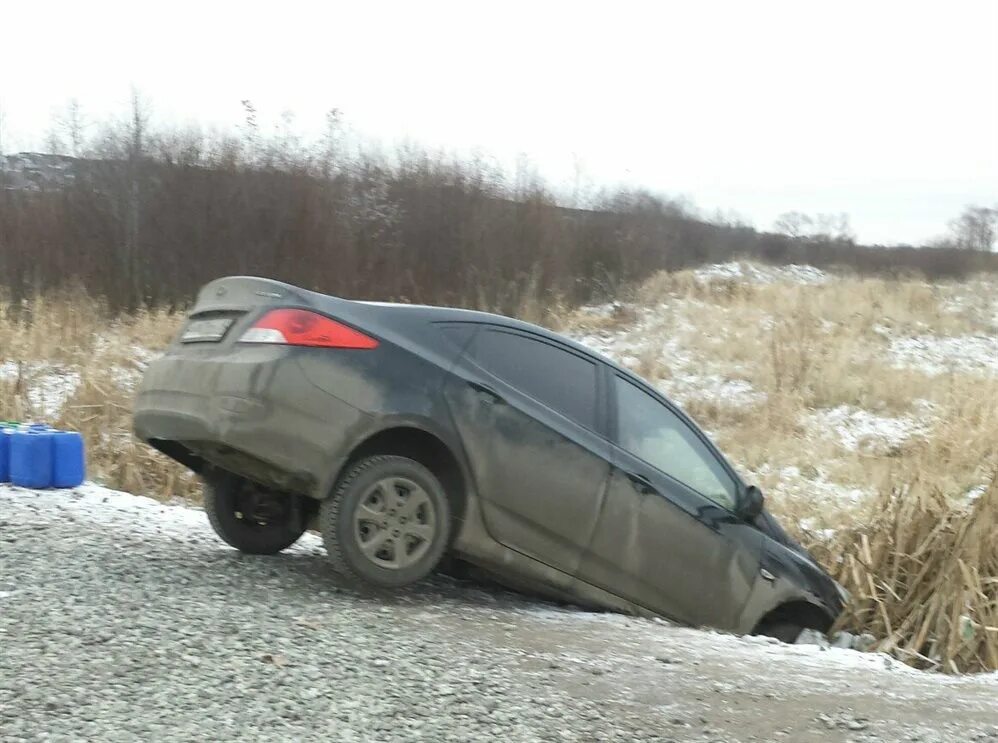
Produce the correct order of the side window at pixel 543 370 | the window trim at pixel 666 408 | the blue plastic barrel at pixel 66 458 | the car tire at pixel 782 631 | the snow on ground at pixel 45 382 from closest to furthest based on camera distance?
the side window at pixel 543 370 < the window trim at pixel 666 408 < the car tire at pixel 782 631 < the blue plastic barrel at pixel 66 458 < the snow on ground at pixel 45 382

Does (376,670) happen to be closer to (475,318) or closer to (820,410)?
(475,318)

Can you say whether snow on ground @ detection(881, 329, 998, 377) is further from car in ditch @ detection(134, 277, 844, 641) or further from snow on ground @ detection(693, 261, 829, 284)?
car in ditch @ detection(134, 277, 844, 641)

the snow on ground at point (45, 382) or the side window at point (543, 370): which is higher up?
the side window at point (543, 370)

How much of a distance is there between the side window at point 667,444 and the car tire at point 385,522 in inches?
48.5

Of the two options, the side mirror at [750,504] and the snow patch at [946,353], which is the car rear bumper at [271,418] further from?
the snow patch at [946,353]

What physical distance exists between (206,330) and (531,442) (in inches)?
67.2

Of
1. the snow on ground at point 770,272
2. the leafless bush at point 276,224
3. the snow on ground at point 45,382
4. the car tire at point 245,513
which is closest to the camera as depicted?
the car tire at point 245,513

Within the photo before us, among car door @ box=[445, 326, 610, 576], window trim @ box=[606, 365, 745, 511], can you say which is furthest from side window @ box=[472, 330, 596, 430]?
window trim @ box=[606, 365, 745, 511]

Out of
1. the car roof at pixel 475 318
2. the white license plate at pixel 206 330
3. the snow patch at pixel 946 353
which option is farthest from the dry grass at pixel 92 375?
the snow patch at pixel 946 353

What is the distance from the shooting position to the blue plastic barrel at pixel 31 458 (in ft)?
24.3

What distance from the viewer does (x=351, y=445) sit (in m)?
→ 4.99

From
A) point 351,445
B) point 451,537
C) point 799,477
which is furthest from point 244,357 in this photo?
point 799,477

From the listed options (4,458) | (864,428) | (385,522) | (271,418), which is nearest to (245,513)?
(385,522)

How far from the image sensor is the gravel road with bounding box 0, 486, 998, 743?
3.58m
